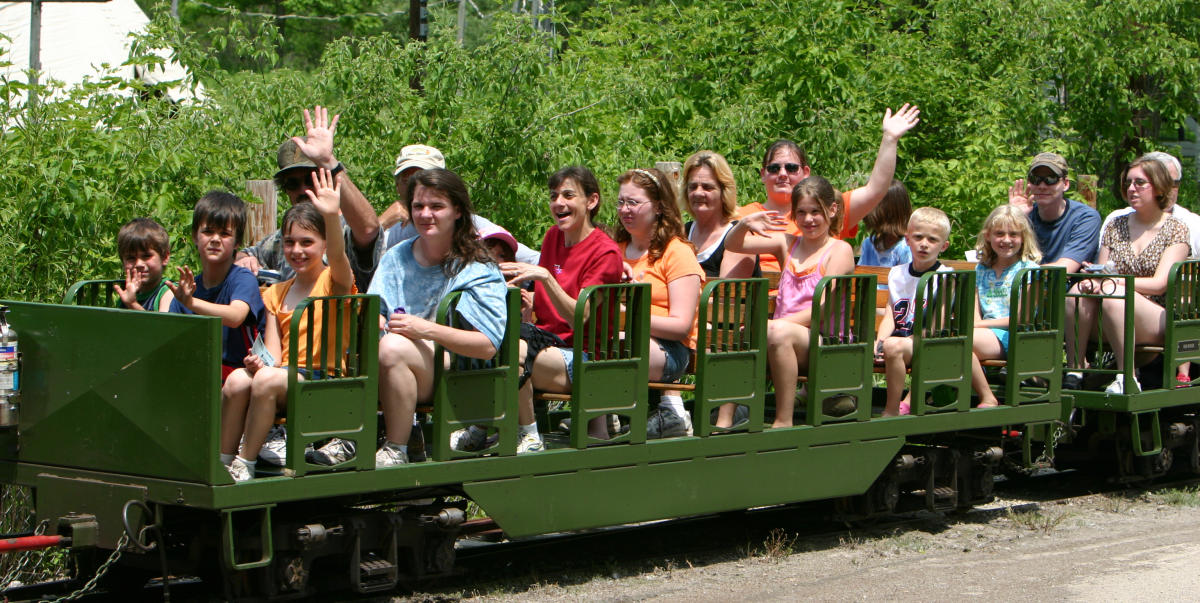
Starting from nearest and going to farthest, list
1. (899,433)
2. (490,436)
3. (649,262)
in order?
(490,436), (649,262), (899,433)

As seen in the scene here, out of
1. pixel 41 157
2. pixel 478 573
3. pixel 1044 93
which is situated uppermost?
pixel 1044 93

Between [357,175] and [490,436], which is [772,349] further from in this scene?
[357,175]

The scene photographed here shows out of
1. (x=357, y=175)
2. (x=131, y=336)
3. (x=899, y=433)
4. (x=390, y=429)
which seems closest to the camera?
(x=131, y=336)

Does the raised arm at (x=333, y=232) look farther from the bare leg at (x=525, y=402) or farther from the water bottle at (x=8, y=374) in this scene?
the water bottle at (x=8, y=374)

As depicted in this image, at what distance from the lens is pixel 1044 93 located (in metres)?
16.8

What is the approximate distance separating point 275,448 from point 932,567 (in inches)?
129

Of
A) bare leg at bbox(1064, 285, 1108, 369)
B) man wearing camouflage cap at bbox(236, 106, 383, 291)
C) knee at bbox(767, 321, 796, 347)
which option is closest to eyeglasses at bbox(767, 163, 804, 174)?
knee at bbox(767, 321, 796, 347)

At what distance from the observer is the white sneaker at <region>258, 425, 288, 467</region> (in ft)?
19.5

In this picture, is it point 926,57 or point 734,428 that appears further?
point 926,57

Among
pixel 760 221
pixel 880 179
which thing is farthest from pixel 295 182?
pixel 880 179

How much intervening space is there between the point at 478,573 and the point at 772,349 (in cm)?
181

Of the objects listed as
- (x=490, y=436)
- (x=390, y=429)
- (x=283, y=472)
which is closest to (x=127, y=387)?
(x=283, y=472)

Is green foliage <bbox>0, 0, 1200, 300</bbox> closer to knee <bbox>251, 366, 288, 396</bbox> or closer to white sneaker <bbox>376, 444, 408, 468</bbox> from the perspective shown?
knee <bbox>251, 366, 288, 396</bbox>

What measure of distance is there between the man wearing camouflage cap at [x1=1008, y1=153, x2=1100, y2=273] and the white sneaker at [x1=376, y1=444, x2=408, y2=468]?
475 centimetres
